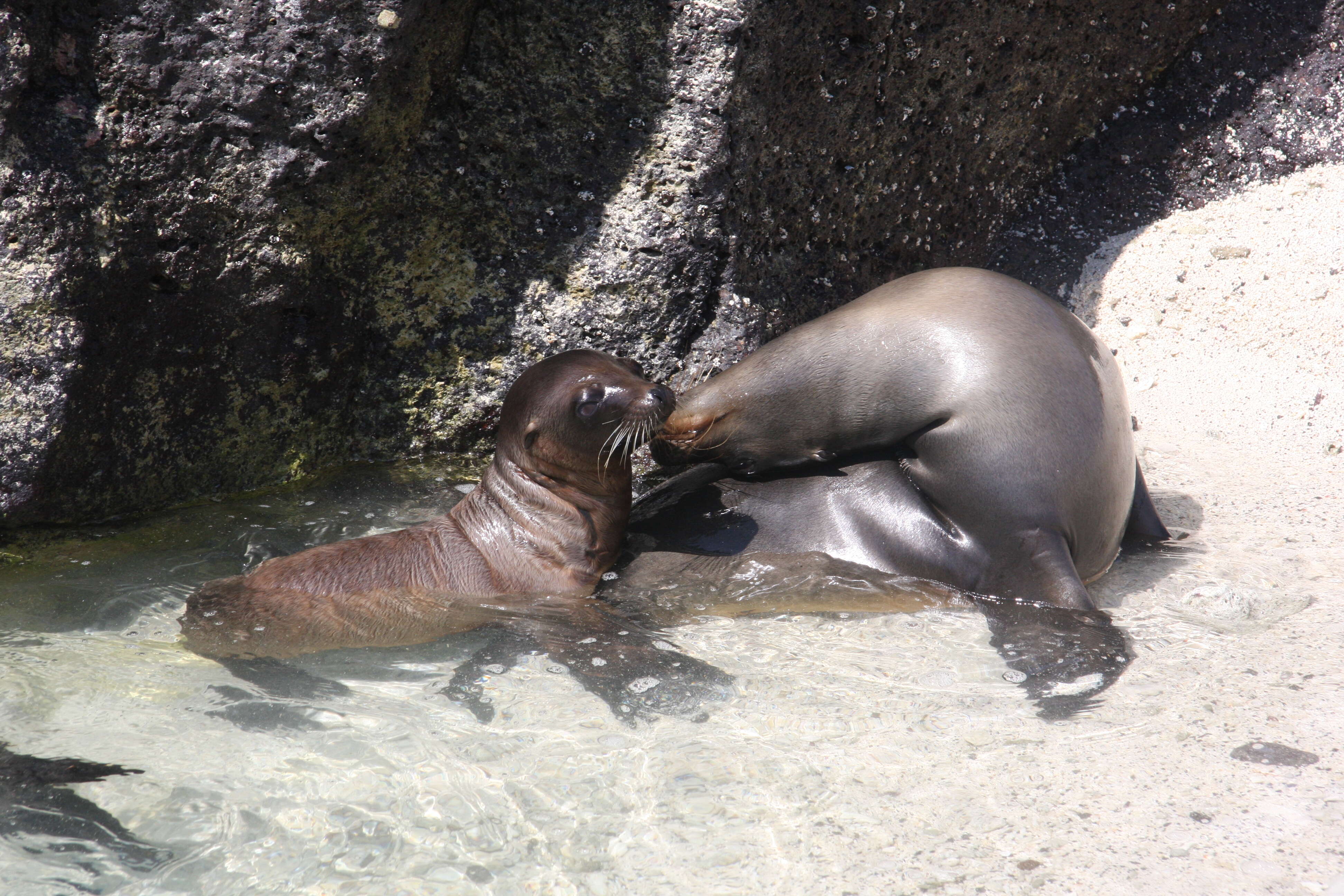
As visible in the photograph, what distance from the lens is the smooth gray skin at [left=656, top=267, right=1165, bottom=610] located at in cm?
336

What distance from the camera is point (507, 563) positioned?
3.68 meters

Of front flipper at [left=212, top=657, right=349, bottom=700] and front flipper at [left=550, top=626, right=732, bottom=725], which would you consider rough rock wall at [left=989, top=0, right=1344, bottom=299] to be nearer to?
front flipper at [left=550, top=626, right=732, bottom=725]

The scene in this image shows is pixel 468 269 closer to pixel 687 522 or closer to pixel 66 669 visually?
pixel 687 522

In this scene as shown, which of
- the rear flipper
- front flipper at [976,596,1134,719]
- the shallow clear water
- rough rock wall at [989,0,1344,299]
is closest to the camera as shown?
the shallow clear water

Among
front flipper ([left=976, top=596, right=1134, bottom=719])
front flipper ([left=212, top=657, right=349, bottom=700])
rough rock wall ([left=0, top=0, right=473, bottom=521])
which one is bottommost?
front flipper ([left=212, top=657, right=349, bottom=700])

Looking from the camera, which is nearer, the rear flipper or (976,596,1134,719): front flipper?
(976,596,1134,719): front flipper

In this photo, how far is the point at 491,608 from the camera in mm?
3520

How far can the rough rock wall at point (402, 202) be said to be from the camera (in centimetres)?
348

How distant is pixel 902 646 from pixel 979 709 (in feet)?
1.29

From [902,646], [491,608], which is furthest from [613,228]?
[902,646]

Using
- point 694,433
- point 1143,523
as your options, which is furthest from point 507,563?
point 1143,523

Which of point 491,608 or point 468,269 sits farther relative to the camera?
point 468,269

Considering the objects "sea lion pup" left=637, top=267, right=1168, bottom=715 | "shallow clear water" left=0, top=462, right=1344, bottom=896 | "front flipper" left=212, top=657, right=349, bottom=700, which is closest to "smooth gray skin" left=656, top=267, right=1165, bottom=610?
"sea lion pup" left=637, top=267, right=1168, bottom=715

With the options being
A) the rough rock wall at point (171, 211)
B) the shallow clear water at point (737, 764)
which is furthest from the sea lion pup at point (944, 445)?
the rough rock wall at point (171, 211)
